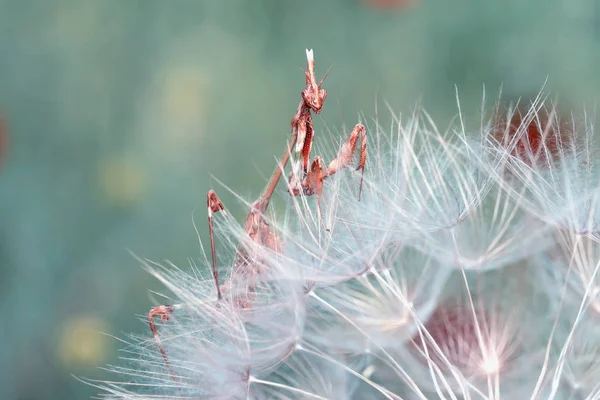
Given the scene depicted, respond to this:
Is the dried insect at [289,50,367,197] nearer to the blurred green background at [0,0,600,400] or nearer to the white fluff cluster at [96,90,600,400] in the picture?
the white fluff cluster at [96,90,600,400]

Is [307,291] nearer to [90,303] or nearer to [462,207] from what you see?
[462,207]

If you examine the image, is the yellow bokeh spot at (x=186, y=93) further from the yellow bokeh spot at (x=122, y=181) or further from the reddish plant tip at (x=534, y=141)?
the reddish plant tip at (x=534, y=141)

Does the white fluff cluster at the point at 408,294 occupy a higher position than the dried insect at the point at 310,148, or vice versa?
the dried insect at the point at 310,148

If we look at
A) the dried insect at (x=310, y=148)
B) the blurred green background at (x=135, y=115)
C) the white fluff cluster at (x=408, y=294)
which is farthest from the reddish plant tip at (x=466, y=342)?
the blurred green background at (x=135, y=115)

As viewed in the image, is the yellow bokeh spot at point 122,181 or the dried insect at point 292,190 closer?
the dried insect at point 292,190

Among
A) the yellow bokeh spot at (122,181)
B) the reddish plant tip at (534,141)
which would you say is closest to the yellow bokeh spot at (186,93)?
the yellow bokeh spot at (122,181)

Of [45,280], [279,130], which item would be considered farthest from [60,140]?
[279,130]

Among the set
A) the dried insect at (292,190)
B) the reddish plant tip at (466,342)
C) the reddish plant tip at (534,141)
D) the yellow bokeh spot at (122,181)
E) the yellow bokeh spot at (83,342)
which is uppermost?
the reddish plant tip at (534,141)
